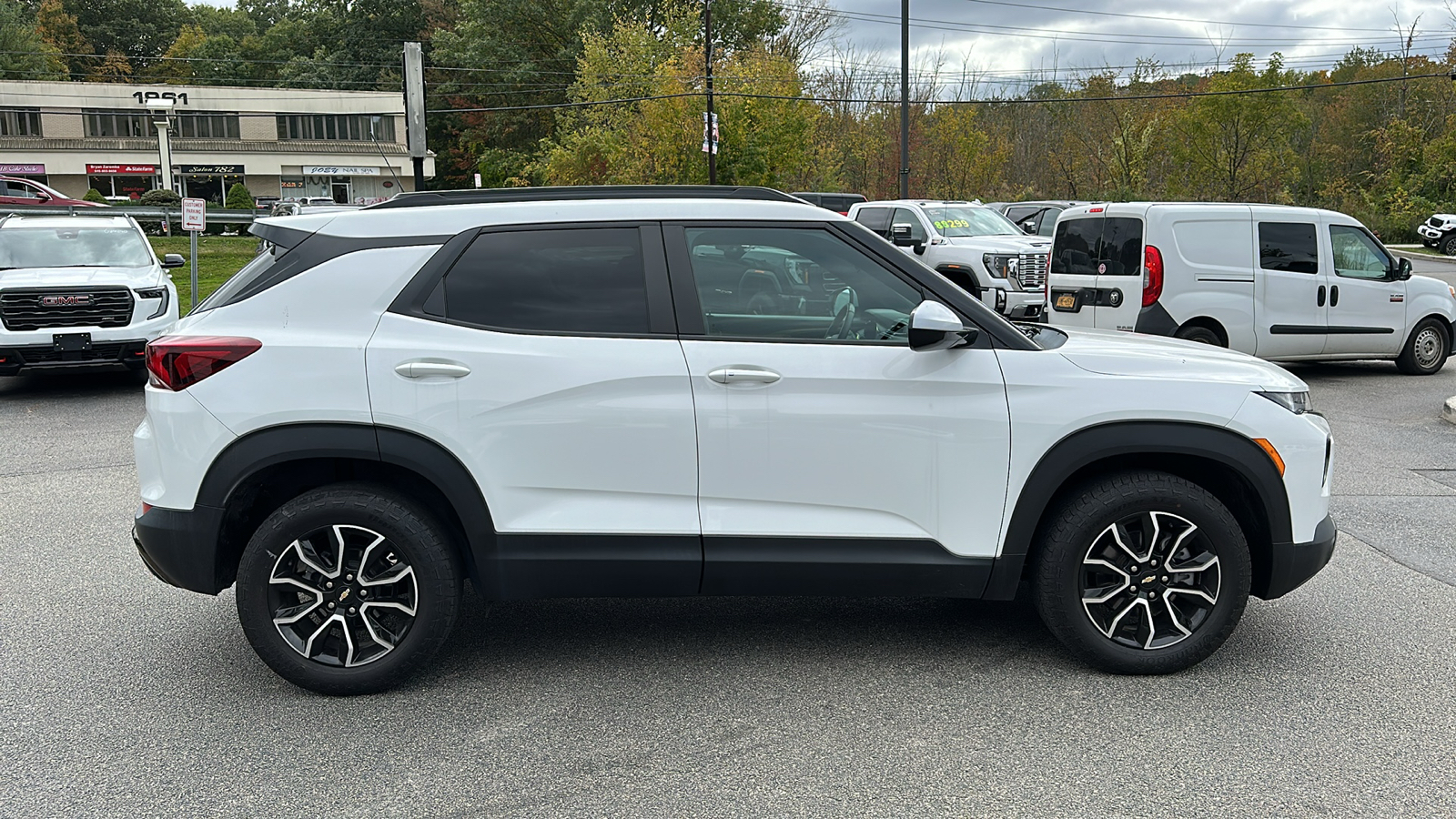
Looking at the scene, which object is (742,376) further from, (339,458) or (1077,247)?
(1077,247)

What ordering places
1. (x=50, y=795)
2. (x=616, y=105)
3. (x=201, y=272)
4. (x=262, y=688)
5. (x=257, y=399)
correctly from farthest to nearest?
(x=616, y=105) → (x=201, y=272) → (x=262, y=688) → (x=257, y=399) → (x=50, y=795)

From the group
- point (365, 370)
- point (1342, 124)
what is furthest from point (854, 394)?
point (1342, 124)

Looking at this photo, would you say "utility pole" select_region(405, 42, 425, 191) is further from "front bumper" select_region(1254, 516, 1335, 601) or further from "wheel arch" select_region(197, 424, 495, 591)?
"front bumper" select_region(1254, 516, 1335, 601)

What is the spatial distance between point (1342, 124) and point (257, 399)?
56.0m

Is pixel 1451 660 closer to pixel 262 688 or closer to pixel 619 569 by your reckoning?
pixel 619 569

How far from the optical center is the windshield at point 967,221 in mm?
18047

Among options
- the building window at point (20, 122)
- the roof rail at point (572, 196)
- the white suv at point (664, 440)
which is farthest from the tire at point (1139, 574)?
the building window at point (20, 122)

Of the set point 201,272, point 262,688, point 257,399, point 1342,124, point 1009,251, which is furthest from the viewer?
point 1342,124

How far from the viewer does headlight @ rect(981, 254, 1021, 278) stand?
653 inches

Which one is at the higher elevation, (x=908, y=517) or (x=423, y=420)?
(x=423, y=420)

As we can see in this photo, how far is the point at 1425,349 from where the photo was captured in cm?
1277

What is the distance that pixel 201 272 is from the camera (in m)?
28.2

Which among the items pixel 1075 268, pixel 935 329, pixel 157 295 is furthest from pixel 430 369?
pixel 1075 268

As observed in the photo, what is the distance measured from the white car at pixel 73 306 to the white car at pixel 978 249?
945cm
